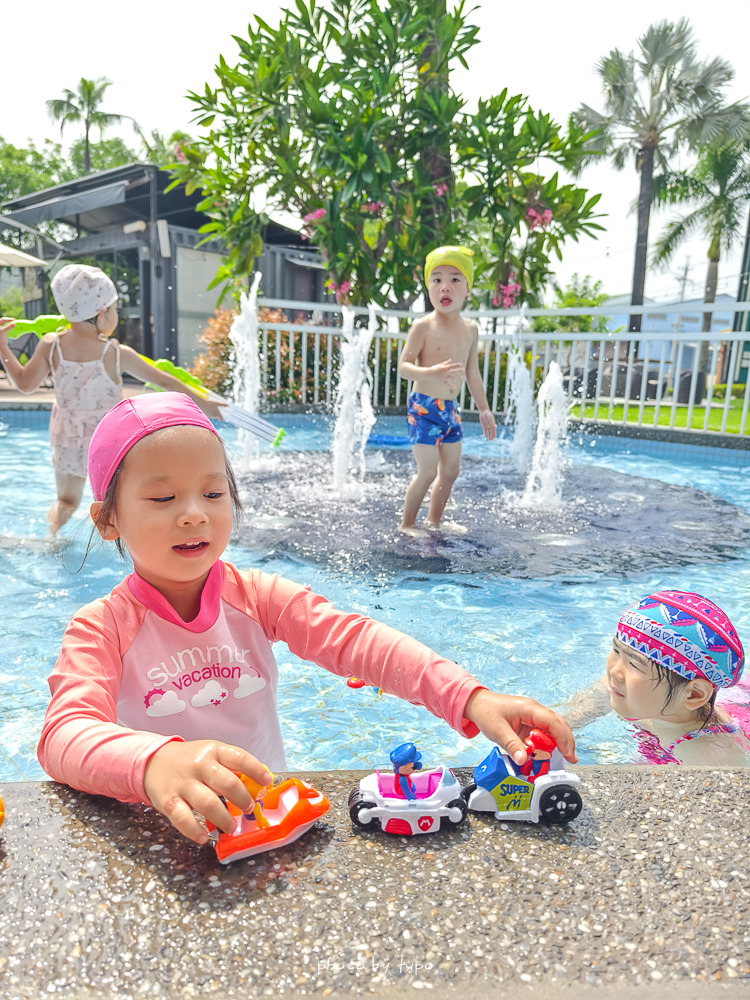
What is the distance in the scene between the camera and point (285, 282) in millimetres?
20859

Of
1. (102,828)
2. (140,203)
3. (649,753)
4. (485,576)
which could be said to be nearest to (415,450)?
(485,576)

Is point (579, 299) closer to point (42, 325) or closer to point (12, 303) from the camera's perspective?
point (12, 303)

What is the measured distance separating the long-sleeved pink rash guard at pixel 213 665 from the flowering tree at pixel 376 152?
10.6 metres

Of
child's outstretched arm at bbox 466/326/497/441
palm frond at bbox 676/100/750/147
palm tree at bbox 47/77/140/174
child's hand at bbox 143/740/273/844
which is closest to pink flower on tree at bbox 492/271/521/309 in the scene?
child's outstretched arm at bbox 466/326/497/441

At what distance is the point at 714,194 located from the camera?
29266mm

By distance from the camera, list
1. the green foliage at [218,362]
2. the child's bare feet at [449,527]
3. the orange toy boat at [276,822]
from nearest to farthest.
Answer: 1. the orange toy boat at [276,822]
2. the child's bare feet at [449,527]
3. the green foliage at [218,362]

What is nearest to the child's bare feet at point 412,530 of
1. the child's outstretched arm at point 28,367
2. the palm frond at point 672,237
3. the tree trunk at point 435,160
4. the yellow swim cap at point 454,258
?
the yellow swim cap at point 454,258

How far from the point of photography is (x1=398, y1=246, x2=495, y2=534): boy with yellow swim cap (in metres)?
4.80

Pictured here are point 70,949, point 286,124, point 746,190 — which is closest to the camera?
point 70,949

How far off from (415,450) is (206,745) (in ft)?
13.6

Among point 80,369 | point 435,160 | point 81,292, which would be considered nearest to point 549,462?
point 80,369

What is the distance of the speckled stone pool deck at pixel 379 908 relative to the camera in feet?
2.64

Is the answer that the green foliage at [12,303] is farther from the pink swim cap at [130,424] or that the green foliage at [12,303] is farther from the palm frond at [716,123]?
the pink swim cap at [130,424]

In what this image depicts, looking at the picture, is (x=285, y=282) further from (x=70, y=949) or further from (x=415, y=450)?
(x=70, y=949)
